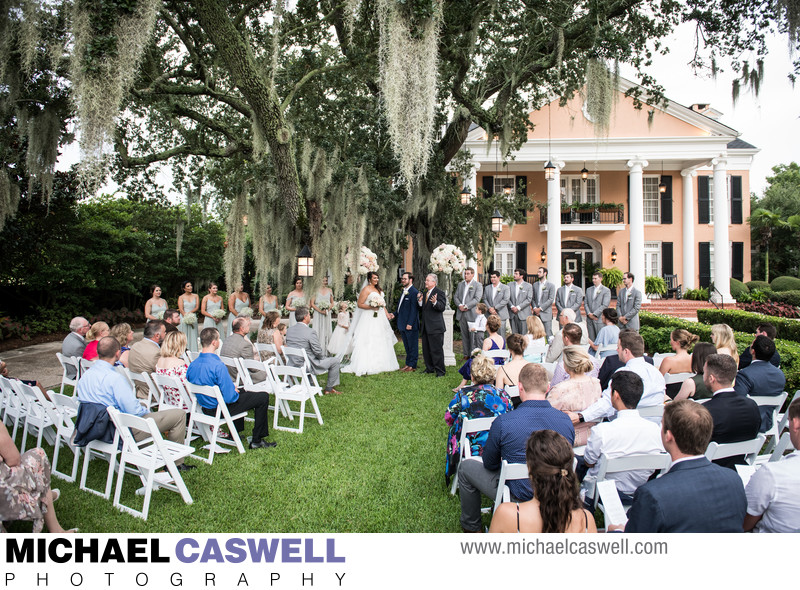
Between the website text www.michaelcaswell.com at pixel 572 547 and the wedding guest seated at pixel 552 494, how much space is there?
0.07m

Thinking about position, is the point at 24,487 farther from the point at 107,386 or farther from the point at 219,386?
the point at 219,386

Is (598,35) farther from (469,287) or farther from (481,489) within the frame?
(481,489)

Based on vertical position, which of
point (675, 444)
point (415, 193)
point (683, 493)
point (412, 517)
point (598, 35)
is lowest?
point (412, 517)

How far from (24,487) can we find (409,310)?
6155mm

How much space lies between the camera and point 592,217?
69.9 ft

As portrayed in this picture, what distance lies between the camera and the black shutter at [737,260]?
70.8 ft

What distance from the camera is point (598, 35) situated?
6766 millimetres

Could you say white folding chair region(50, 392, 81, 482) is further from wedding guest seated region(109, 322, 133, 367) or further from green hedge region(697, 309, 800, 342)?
green hedge region(697, 309, 800, 342)

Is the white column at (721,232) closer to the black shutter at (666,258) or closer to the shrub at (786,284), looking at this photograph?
the black shutter at (666,258)

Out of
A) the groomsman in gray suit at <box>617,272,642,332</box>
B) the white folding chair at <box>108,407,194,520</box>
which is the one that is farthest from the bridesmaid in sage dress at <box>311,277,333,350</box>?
the white folding chair at <box>108,407,194,520</box>

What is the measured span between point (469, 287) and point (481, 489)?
20.2ft

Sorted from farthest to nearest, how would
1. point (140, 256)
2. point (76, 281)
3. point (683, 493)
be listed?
point (140, 256) < point (76, 281) < point (683, 493)

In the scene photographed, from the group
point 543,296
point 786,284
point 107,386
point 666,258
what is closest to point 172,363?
point 107,386

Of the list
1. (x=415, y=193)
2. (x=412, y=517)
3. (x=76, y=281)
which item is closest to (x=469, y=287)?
(x=415, y=193)
